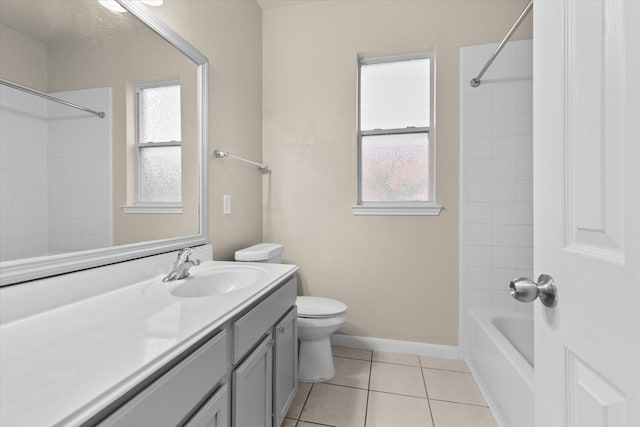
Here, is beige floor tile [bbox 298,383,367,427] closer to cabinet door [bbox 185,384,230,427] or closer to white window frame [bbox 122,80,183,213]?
cabinet door [bbox 185,384,230,427]

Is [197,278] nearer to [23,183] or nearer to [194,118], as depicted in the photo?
[23,183]

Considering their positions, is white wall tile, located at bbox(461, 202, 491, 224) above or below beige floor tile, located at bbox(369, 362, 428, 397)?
above

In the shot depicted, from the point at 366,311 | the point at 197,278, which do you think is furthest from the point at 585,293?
the point at 366,311

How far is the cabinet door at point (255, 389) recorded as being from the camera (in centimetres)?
92

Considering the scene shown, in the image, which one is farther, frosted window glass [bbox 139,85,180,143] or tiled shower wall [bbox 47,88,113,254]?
frosted window glass [bbox 139,85,180,143]

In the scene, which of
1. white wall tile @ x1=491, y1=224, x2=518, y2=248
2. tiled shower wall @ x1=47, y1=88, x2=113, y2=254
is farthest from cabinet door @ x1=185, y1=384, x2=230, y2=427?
white wall tile @ x1=491, y1=224, x2=518, y2=248

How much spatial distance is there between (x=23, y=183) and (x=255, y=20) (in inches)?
78.0

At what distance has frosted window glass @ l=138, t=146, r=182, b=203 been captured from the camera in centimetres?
124

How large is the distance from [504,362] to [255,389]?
1203 millimetres

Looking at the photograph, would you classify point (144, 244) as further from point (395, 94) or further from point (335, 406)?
point (395, 94)

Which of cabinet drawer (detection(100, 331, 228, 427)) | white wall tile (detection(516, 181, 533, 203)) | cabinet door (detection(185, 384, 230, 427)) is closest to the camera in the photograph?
cabinet drawer (detection(100, 331, 228, 427))

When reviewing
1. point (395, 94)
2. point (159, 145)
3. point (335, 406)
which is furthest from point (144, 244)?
point (395, 94)

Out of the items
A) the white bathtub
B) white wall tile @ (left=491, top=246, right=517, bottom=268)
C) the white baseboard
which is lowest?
the white baseboard

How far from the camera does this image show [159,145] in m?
1.33
